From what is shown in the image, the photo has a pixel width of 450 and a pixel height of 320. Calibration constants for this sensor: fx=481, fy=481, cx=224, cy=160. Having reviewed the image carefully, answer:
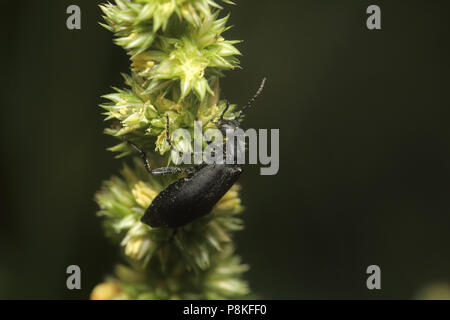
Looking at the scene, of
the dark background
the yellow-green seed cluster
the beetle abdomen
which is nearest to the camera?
the yellow-green seed cluster

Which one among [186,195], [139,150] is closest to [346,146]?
[186,195]

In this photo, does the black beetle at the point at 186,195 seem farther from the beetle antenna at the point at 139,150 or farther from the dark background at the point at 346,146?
the dark background at the point at 346,146

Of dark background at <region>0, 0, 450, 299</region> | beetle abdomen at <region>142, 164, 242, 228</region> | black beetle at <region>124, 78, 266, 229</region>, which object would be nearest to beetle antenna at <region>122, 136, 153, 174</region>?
black beetle at <region>124, 78, 266, 229</region>

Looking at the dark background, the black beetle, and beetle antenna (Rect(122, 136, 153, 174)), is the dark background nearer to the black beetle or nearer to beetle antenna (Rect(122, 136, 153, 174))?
the black beetle

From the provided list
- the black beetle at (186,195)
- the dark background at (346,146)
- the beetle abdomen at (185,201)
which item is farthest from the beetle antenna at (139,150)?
the dark background at (346,146)

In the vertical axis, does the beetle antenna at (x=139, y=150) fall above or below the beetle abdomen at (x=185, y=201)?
above
